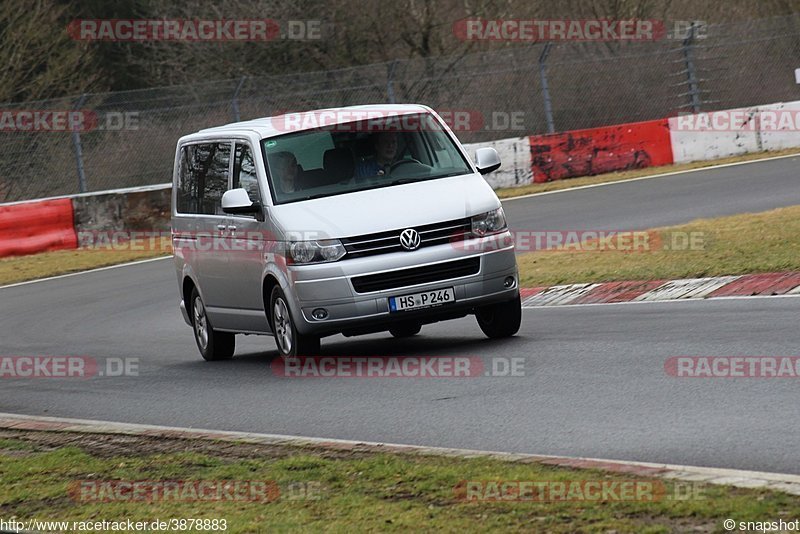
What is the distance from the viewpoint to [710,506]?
5.80 meters

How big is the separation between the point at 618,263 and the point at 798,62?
52.8 ft

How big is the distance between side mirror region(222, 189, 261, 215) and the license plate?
146 centimetres

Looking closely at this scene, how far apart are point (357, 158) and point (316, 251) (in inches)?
46.0

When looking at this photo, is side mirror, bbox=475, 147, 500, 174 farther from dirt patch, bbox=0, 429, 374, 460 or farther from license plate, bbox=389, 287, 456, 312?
dirt patch, bbox=0, 429, 374, 460

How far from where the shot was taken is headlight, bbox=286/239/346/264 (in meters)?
11.1

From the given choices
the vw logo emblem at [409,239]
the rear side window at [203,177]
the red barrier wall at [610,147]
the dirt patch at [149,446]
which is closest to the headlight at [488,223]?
the vw logo emblem at [409,239]

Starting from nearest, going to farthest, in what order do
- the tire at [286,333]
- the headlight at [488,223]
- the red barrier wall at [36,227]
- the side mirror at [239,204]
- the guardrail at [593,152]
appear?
the headlight at [488,223]
the tire at [286,333]
the side mirror at [239,204]
the red barrier wall at [36,227]
the guardrail at [593,152]

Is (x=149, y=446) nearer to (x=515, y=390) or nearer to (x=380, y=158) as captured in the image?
(x=515, y=390)

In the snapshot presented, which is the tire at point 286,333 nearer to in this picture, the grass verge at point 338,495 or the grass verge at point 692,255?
the grass verge at point 338,495

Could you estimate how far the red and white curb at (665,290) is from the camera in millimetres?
13070

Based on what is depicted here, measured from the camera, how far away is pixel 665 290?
14.1 metres

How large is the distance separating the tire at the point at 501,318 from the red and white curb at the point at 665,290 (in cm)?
218

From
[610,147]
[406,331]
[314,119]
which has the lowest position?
[406,331]

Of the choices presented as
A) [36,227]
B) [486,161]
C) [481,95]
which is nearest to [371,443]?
[486,161]
